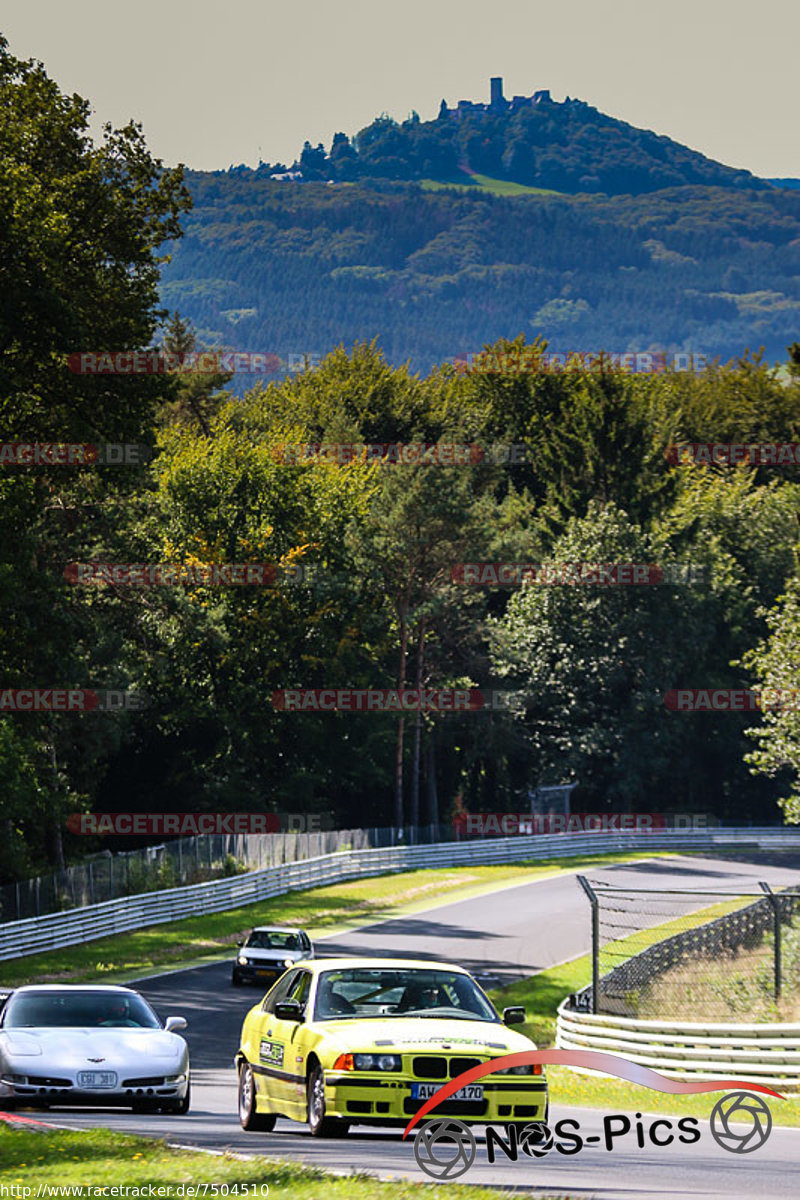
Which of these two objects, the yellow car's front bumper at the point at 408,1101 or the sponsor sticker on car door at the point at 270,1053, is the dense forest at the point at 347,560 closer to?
the sponsor sticker on car door at the point at 270,1053

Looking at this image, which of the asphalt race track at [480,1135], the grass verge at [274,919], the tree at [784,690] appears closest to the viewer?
the asphalt race track at [480,1135]

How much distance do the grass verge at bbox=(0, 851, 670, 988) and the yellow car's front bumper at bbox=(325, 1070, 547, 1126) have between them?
24.5 m

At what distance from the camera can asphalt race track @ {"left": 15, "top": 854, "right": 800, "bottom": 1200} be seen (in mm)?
10992

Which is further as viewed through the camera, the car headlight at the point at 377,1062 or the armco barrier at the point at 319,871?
the armco barrier at the point at 319,871

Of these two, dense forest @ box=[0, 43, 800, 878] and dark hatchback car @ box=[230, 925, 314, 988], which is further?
dense forest @ box=[0, 43, 800, 878]

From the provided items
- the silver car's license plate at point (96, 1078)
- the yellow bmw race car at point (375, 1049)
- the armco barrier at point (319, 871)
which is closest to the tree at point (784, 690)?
the armco barrier at point (319, 871)

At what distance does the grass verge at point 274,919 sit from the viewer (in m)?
37.8

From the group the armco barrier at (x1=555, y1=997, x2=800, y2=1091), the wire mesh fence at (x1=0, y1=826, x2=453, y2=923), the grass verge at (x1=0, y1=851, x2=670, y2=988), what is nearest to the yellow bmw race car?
the armco barrier at (x1=555, y1=997, x2=800, y2=1091)

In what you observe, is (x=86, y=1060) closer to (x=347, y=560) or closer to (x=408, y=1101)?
(x=408, y=1101)

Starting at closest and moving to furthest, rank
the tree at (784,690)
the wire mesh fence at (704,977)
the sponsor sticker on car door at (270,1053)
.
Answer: the sponsor sticker on car door at (270,1053), the wire mesh fence at (704,977), the tree at (784,690)

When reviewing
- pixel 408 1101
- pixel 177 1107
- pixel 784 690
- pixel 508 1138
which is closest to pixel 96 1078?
pixel 177 1107

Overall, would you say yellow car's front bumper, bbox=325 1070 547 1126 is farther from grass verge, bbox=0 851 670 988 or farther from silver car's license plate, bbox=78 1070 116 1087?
grass verge, bbox=0 851 670 988

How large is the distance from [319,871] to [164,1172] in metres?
46.6

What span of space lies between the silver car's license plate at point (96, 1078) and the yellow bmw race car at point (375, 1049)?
4.30ft
